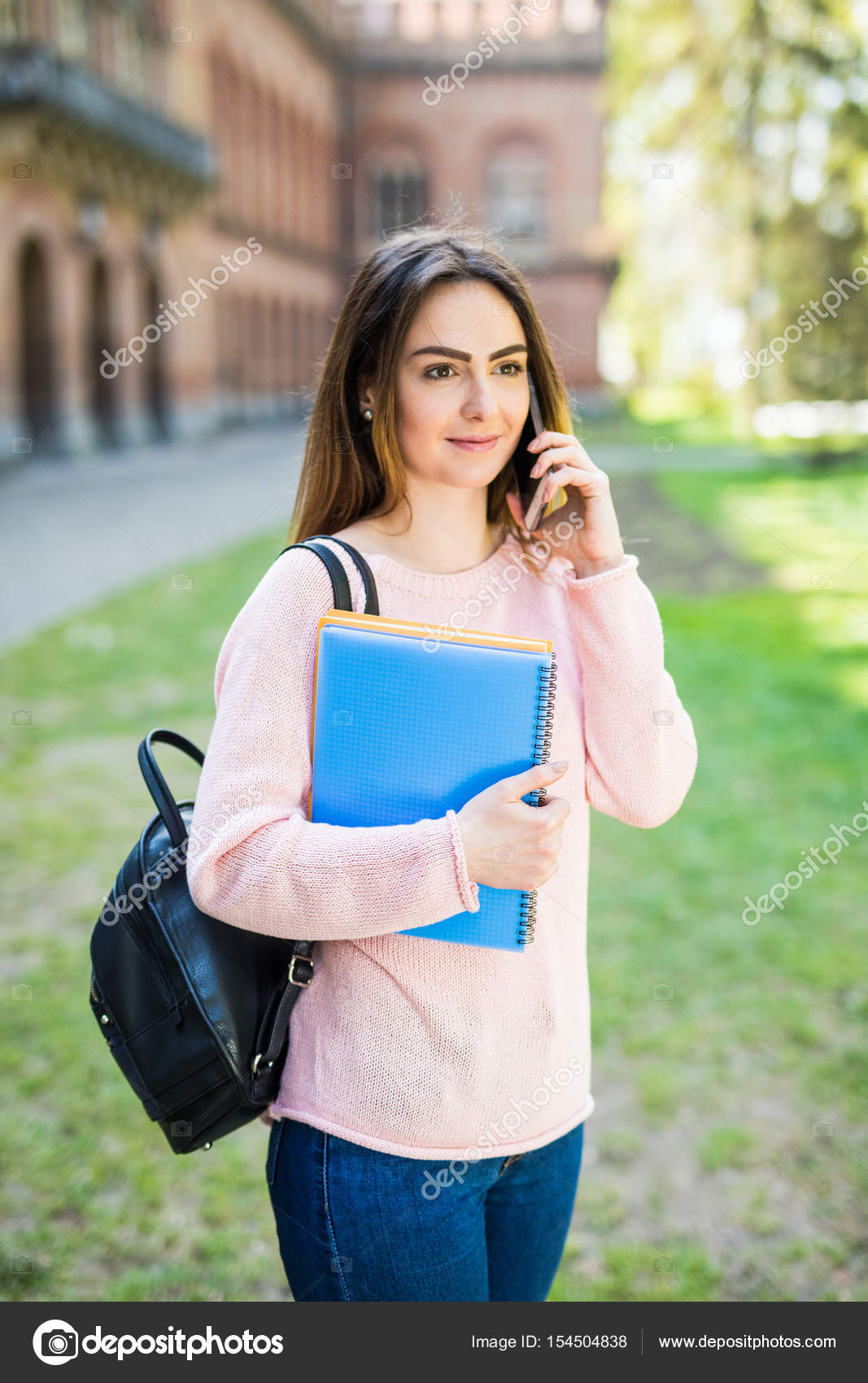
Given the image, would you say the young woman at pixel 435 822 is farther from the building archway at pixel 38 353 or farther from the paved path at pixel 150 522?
the building archway at pixel 38 353

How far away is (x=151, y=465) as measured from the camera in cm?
1747

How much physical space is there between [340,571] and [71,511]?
39.3 feet

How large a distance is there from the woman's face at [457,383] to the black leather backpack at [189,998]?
0.18 meters

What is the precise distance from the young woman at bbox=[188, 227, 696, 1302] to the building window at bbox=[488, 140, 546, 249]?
3096cm

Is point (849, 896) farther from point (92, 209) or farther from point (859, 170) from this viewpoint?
point (92, 209)

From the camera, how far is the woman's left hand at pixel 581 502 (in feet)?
4.66

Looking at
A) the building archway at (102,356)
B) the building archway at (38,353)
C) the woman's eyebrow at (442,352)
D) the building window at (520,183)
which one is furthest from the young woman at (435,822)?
the building window at (520,183)

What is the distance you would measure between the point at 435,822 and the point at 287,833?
6.3 inches

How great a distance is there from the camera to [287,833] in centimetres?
122

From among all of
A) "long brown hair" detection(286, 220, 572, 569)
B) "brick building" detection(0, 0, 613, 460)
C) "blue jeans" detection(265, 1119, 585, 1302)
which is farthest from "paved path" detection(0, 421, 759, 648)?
"blue jeans" detection(265, 1119, 585, 1302)

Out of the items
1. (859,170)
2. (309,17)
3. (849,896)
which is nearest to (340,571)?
(849,896)

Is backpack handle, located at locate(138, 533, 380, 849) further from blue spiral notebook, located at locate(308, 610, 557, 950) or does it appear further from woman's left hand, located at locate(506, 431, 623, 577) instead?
woman's left hand, located at locate(506, 431, 623, 577)

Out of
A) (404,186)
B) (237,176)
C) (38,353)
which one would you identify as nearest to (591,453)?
(38,353)

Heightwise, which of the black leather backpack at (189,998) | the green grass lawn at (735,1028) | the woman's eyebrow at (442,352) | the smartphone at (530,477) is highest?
the woman's eyebrow at (442,352)
